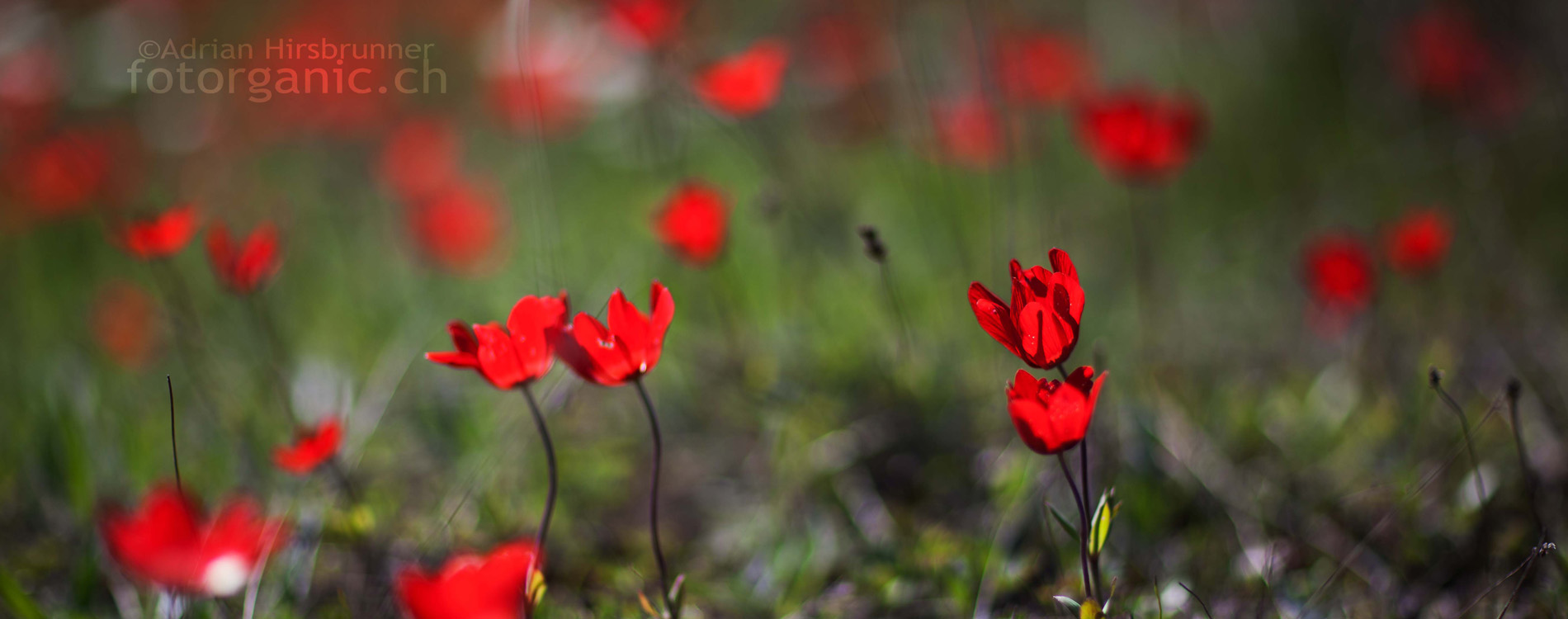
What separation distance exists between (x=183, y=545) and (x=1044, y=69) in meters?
2.54

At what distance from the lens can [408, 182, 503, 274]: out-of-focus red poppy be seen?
2.44 metres

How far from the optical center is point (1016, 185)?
2.81 m

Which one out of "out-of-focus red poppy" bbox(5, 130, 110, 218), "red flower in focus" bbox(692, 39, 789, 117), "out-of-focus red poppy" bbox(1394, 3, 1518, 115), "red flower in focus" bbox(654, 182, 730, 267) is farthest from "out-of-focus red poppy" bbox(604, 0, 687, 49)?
"out-of-focus red poppy" bbox(1394, 3, 1518, 115)

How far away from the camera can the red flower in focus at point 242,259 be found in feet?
4.37

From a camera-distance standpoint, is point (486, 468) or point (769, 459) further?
point (769, 459)

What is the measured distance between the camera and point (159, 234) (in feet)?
4.47

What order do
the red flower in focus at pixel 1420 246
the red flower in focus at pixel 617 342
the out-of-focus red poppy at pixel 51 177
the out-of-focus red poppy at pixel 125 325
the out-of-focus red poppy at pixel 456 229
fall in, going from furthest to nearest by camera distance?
the out-of-focus red poppy at pixel 456 229
the out-of-focus red poppy at pixel 51 177
the out-of-focus red poppy at pixel 125 325
the red flower in focus at pixel 1420 246
the red flower in focus at pixel 617 342

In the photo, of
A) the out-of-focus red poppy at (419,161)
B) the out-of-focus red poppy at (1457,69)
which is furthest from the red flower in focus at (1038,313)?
the out-of-focus red poppy at (419,161)

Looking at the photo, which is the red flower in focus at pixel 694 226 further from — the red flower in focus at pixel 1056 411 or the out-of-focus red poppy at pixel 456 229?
the out-of-focus red poppy at pixel 456 229

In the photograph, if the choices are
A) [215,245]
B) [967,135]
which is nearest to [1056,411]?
[215,245]

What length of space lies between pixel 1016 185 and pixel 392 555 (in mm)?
2221

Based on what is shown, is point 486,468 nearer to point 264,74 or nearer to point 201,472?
point 201,472

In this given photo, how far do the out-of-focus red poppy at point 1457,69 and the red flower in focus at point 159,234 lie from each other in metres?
3.06

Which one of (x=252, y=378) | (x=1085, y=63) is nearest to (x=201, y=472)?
(x=252, y=378)
